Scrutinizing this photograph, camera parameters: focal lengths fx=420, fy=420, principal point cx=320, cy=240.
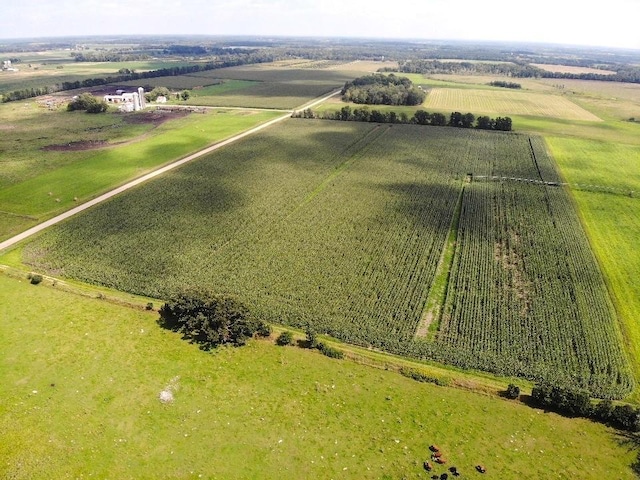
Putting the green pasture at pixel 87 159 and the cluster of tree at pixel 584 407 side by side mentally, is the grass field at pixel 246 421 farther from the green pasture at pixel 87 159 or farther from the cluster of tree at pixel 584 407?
the green pasture at pixel 87 159


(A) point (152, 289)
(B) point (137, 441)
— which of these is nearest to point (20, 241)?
(A) point (152, 289)

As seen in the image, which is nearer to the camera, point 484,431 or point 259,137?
point 484,431

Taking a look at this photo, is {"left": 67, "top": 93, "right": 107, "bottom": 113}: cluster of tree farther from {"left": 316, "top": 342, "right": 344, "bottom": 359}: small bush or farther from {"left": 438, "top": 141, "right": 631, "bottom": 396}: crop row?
{"left": 316, "top": 342, "right": 344, "bottom": 359}: small bush

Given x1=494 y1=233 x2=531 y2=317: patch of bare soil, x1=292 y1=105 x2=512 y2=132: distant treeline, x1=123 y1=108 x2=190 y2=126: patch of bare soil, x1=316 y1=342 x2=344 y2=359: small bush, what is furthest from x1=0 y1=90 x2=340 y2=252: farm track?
x1=494 y1=233 x2=531 y2=317: patch of bare soil

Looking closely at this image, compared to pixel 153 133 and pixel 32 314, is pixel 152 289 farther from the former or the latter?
pixel 153 133

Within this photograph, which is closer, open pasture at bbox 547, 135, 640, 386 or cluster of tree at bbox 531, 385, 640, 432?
cluster of tree at bbox 531, 385, 640, 432
